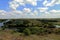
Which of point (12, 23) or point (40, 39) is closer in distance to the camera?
point (40, 39)

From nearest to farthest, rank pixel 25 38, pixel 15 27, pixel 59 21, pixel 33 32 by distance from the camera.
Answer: pixel 25 38 < pixel 33 32 < pixel 15 27 < pixel 59 21

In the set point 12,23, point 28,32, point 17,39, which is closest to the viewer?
point 17,39

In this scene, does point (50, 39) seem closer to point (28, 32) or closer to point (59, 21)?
point (28, 32)

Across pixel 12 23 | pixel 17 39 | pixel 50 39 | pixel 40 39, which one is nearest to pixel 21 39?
pixel 17 39

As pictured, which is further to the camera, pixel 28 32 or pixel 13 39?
pixel 28 32

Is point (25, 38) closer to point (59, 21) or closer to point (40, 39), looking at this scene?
point (40, 39)

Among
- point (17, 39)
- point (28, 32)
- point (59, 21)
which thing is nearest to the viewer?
point (17, 39)

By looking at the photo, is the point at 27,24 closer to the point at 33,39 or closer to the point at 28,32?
the point at 28,32

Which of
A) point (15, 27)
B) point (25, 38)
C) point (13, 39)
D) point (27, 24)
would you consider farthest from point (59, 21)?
point (13, 39)

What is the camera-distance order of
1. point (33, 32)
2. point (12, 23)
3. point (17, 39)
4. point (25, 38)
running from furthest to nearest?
point (12, 23) → point (33, 32) → point (25, 38) → point (17, 39)
